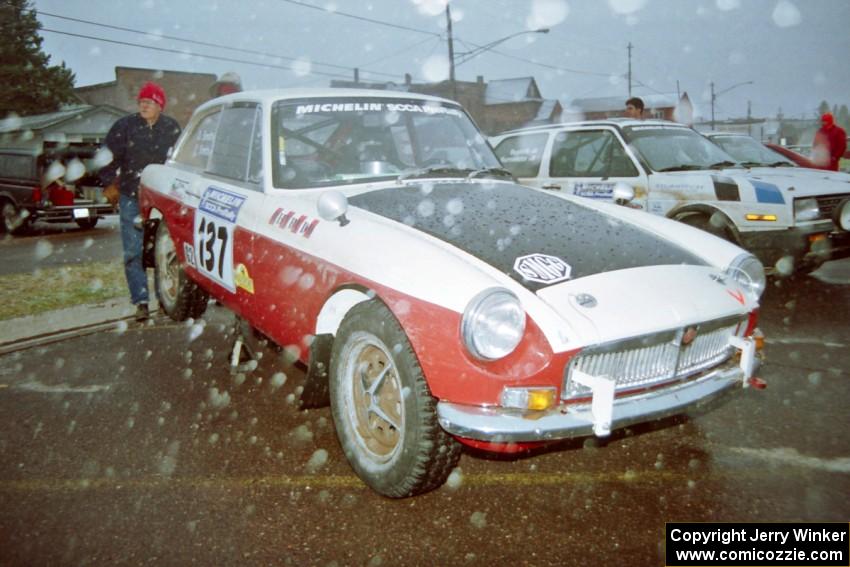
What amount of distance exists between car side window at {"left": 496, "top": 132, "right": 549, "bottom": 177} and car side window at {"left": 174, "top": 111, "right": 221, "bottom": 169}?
11.6 ft

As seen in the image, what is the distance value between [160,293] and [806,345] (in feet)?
16.4

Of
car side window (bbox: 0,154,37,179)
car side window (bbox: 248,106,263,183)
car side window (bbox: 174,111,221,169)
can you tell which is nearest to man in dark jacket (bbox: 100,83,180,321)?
car side window (bbox: 174,111,221,169)

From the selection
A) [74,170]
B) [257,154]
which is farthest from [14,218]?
[257,154]

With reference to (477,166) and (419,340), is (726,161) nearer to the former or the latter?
(477,166)

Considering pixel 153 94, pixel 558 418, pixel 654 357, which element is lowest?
pixel 558 418

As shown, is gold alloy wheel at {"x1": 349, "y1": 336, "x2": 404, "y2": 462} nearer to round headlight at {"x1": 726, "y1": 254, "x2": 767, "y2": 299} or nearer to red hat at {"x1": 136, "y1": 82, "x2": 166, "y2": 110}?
round headlight at {"x1": 726, "y1": 254, "x2": 767, "y2": 299}

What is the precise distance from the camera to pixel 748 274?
3.12 metres

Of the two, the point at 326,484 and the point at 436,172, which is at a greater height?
the point at 436,172

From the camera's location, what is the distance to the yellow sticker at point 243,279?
364 cm

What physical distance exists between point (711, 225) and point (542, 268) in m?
4.17

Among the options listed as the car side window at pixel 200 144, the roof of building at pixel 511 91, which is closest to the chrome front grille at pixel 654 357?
the car side window at pixel 200 144

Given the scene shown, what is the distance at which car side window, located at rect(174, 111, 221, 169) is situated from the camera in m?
4.69

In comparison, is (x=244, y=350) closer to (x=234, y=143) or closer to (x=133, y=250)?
(x=234, y=143)

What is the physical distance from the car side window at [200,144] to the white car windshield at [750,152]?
558 centimetres
